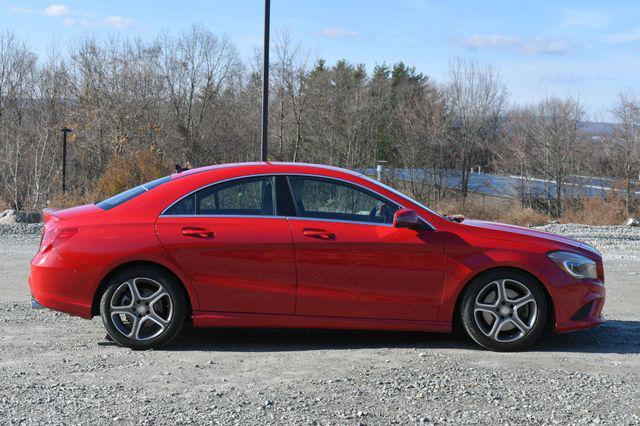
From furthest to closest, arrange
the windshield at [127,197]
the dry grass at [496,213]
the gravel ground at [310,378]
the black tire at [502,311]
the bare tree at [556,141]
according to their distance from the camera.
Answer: the bare tree at [556,141], the dry grass at [496,213], the windshield at [127,197], the black tire at [502,311], the gravel ground at [310,378]

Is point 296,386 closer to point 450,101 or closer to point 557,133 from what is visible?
point 557,133

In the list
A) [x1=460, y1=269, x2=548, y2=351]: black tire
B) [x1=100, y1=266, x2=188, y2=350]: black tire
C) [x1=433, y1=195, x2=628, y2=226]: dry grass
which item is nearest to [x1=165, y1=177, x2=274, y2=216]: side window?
[x1=100, y1=266, x2=188, y2=350]: black tire

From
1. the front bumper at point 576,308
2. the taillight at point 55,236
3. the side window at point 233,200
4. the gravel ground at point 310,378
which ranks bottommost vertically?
the gravel ground at point 310,378

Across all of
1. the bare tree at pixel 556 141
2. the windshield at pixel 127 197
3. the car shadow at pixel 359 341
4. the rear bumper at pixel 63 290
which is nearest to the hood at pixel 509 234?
the car shadow at pixel 359 341

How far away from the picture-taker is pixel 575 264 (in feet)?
21.5

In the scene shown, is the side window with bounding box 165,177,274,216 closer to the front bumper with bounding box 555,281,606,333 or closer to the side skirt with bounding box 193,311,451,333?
the side skirt with bounding box 193,311,451,333

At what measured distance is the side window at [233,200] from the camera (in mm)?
6469

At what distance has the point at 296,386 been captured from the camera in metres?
5.33

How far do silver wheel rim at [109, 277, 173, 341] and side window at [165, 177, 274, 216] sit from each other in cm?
66

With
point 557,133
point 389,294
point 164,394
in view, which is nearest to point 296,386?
point 164,394

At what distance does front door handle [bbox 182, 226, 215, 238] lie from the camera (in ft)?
20.7

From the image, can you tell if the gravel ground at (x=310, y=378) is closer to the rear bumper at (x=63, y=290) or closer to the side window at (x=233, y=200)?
the rear bumper at (x=63, y=290)

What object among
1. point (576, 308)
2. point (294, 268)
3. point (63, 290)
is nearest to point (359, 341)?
point (294, 268)

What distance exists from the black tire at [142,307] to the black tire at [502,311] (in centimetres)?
238
